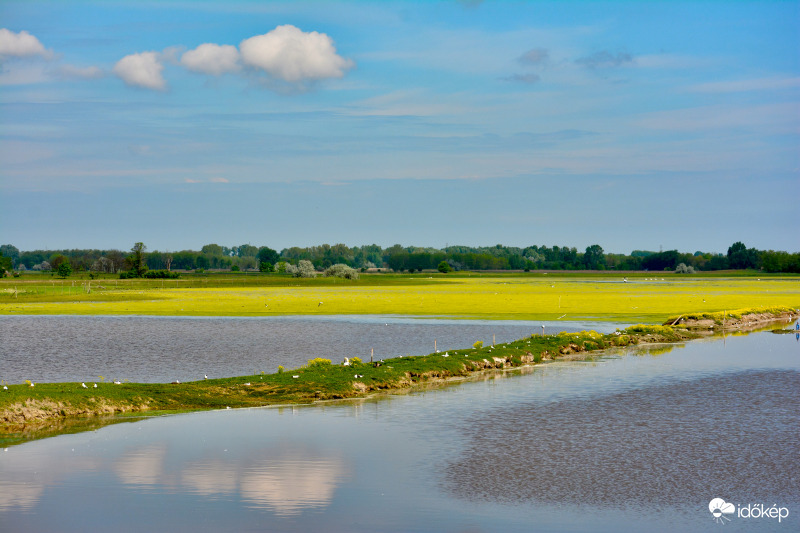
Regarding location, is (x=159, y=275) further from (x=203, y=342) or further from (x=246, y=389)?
(x=246, y=389)

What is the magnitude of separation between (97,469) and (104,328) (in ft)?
145

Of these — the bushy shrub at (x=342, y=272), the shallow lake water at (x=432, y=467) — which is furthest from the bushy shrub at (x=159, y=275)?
the shallow lake water at (x=432, y=467)

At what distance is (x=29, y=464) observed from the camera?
763 inches

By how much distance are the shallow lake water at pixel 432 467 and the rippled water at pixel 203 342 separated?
458 inches

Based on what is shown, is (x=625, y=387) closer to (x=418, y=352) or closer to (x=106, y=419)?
(x=418, y=352)

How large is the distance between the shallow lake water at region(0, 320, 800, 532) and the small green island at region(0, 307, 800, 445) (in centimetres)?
143

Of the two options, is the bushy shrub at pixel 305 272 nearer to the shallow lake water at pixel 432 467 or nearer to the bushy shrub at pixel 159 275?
the bushy shrub at pixel 159 275

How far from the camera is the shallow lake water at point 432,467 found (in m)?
15.6

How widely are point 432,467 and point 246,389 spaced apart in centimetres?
1186

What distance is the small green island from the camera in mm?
24562

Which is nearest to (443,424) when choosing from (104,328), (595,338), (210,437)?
(210,437)

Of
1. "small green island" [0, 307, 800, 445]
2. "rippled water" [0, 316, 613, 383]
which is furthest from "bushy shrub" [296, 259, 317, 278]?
"small green island" [0, 307, 800, 445]

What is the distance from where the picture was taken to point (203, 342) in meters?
49.6

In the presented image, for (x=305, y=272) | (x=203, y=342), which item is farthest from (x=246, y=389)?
(x=305, y=272)
